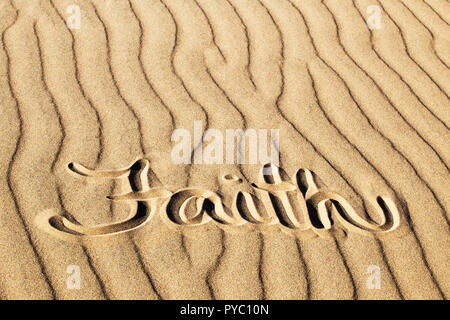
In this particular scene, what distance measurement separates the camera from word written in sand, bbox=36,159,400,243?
81.3 inches

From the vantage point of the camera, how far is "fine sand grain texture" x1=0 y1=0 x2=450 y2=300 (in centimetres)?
193

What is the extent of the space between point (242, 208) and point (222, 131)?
1.75ft

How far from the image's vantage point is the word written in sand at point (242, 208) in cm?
206

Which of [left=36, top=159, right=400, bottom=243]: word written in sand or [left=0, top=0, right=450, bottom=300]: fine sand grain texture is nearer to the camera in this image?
[left=0, top=0, right=450, bottom=300]: fine sand grain texture

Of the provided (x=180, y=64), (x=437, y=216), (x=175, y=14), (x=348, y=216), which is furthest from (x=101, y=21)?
(x=437, y=216)

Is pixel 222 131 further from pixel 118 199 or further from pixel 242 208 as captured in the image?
pixel 118 199

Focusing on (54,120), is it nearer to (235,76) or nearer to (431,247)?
(235,76)

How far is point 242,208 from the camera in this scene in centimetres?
219

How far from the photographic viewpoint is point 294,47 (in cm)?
320

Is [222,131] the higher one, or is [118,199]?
[222,131]

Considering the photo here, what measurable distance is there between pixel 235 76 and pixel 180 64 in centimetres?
33

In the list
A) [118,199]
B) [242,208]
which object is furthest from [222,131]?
[118,199]

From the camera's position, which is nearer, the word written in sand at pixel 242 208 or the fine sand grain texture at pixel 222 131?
the fine sand grain texture at pixel 222 131

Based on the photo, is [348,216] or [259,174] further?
[259,174]
